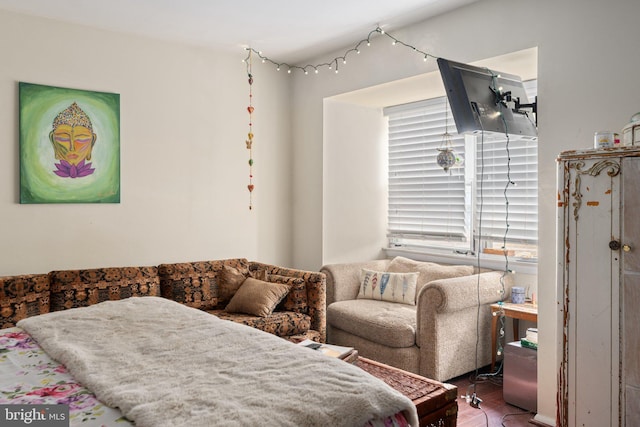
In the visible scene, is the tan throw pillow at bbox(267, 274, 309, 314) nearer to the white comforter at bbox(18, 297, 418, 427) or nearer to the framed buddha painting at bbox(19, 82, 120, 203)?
the framed buddha painting at bbox(19, 82, 120, 203)

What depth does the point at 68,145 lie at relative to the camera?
12.4 feet

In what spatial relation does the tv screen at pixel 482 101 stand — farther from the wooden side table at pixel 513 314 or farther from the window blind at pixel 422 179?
the window blind at pixel 422 179

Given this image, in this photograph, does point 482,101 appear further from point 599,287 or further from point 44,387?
point 44,387

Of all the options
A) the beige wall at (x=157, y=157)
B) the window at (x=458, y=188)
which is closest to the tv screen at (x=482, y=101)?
the window at (x=458, y=188)

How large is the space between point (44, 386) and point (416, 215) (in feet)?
12.5

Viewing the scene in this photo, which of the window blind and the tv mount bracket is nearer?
the tv mount bracket

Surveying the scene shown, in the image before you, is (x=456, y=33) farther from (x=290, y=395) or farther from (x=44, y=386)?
(x=44, y=386)

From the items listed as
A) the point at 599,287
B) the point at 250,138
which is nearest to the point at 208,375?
the point at 599,287

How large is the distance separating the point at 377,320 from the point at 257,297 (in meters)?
0.90

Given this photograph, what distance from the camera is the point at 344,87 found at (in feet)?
14.8

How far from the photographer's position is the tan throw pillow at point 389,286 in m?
4.16

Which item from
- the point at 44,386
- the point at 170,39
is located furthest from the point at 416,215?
the point at 44,386

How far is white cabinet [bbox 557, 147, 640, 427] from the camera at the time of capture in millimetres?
2258

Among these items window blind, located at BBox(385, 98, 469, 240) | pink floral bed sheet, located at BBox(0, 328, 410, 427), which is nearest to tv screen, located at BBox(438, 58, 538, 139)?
window blind, located at BBox(385, 98, 469, 240)
